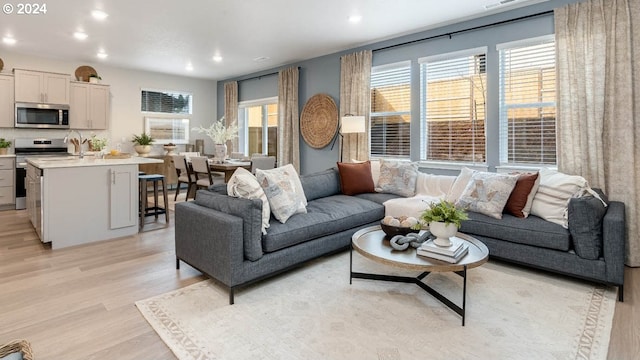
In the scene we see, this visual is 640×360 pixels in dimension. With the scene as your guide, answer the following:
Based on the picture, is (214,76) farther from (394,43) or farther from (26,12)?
(394,43)

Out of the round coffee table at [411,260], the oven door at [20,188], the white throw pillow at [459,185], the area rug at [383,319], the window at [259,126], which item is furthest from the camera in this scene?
the window at [259,126]

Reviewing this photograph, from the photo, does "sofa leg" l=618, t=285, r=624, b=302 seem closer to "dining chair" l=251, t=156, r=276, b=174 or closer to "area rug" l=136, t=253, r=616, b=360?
"area rug" l=136, t=253, r=616, b=360

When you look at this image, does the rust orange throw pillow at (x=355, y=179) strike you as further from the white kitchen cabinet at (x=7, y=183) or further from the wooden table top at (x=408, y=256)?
the white kitchen cabinet at (x=7, y=183)

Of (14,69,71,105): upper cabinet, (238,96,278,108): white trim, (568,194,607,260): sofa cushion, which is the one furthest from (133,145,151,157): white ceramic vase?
(568,194,607,260): sofa cushion

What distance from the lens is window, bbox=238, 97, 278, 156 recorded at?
303 inches

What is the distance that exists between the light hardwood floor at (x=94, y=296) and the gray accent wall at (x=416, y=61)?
98.3 inches

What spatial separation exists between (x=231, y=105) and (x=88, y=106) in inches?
113

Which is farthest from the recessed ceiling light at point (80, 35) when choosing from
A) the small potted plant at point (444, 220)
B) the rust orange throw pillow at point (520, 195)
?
the rust orange throw pillow at point (520, 195)

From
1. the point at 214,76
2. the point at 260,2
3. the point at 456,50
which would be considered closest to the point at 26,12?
the point at 260,2

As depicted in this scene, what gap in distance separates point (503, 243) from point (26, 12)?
5.84 meters

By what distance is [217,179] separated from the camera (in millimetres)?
5859

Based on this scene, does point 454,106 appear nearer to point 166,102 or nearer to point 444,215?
point 444,215

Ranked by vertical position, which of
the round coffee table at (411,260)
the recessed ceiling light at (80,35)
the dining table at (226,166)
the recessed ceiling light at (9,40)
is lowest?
the round coffee table at (411,260)

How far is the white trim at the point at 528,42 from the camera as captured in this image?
12.7ft
